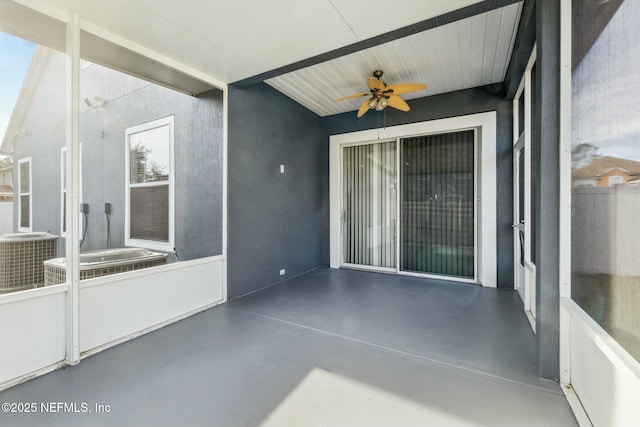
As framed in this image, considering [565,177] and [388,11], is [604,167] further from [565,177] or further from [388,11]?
[388,11]

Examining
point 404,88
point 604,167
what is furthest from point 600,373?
point 404,88

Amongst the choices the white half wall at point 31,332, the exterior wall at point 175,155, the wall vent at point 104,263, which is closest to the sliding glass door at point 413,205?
the exterior wall at point 175,155

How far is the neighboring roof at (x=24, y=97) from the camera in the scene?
82.4 inches

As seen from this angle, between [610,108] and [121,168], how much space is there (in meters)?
4.71

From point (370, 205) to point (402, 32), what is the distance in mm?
2940

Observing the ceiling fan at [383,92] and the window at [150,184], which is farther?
the window at [150,184]

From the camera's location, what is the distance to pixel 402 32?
7.60 ft

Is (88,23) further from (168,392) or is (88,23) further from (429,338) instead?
(429,338)

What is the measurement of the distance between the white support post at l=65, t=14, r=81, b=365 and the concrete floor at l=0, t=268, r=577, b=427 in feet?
1.15

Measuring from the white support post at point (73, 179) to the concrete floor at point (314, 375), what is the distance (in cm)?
35

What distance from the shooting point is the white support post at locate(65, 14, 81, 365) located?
2.05 m

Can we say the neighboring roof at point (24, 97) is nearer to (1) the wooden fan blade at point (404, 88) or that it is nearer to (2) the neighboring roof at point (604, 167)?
(1) the wooden fan blade at point (404, 88)

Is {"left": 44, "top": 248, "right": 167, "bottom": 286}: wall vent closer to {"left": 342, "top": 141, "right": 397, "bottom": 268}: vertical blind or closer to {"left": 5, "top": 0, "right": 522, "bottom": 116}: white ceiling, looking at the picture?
{"left": 5, "top": 0, "right": 522, "bottom": 116}: white ceiling

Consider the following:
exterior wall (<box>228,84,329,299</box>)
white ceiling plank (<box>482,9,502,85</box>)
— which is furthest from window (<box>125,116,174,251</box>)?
white ceiling plank (<box>482,9,502,85</box>)
